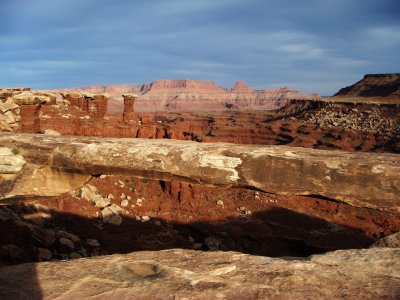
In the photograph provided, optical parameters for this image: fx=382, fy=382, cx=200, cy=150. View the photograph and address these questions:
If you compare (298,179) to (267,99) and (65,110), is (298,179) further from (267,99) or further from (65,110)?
(267,99)

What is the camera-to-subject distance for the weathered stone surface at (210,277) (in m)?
2.03

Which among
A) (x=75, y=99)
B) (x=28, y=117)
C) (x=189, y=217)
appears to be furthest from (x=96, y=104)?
(x=189, y=217)

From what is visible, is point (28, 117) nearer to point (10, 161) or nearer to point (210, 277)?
point (10, 161)

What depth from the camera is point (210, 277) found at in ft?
7.38

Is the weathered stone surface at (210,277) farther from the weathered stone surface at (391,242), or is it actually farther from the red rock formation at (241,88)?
the red rock formation at (241,88)

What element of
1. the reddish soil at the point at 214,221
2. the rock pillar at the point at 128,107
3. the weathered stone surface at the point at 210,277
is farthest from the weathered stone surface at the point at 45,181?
the rock pillar at the point at 128,107

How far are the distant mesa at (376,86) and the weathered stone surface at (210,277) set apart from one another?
45149 mm

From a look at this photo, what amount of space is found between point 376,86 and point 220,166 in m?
52.6

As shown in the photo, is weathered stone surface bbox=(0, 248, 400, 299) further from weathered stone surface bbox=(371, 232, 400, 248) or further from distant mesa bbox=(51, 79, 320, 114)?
distant mesa bbox=(51, 79, 320, 114)

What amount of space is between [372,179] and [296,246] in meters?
5.06

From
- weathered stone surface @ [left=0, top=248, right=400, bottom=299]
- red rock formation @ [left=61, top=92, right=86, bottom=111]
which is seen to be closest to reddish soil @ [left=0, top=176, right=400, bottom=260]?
weathered stone surface @ [left=0, top=248, right=400, bottom=299]

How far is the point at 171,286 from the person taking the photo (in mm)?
2133

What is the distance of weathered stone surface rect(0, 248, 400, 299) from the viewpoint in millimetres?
2031

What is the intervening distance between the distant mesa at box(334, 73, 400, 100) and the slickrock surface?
144 ft
